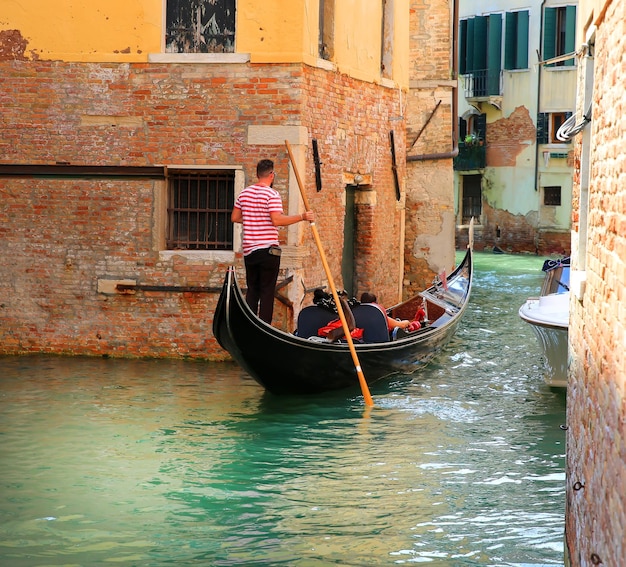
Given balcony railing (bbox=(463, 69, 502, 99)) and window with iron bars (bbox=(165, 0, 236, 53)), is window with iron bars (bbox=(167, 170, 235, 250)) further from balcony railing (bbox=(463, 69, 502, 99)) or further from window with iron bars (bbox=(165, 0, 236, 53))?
balcony railing (bbox=(463, 69, 502, 99))

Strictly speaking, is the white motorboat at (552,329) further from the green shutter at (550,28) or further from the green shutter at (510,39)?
the green shutter at (510,39)

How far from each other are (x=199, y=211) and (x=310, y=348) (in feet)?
6.43

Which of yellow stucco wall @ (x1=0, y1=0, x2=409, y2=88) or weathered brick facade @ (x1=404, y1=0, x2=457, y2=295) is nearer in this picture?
yellow stucco wall @ (x1=0, y1=0, x2=409, y2=88)

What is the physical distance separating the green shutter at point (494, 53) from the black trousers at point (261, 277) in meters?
16.2

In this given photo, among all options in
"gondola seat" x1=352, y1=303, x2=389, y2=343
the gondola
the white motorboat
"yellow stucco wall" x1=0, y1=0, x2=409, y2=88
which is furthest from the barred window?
"gondola seat" x1=352, y1=303, x2=389, y2=343

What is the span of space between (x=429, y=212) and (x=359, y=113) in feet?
11.6

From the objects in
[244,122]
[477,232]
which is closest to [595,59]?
[244,122]

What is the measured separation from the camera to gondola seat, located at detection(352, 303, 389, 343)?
8117mm

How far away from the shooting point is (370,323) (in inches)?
320

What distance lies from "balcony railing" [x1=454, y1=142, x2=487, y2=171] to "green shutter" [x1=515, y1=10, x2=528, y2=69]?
196 centimetres

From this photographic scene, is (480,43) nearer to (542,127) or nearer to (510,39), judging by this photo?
(510,39)

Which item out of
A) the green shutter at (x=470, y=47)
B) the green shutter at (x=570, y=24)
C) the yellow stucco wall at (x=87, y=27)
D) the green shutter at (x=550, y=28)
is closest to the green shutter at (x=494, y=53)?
the green shutter at (x=470, y=47)

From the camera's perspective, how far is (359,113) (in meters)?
9.94

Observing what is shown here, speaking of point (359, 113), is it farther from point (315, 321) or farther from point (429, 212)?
point (429, 212)
